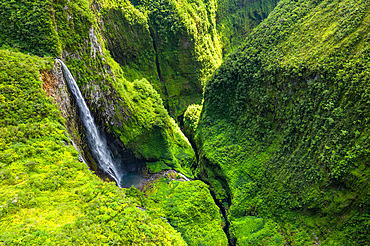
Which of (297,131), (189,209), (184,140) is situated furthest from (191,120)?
(297,131)

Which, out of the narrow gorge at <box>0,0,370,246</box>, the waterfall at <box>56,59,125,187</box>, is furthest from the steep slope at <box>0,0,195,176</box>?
the waterfall at <box>56,59,125,187</box>

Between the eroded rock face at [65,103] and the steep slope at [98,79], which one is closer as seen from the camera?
the eroded rock face at [65,103]

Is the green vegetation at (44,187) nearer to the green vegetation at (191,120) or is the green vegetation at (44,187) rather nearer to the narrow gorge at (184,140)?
the narrow gorge at (184,140)

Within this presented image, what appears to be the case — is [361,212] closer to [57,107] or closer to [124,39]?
[57,107]

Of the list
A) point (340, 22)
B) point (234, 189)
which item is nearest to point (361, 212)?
point (234, 189)

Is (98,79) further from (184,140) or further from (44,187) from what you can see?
(184,140)

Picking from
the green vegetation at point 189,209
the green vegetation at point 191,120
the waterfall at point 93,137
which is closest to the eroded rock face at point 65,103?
the waterfall at point 93,137
